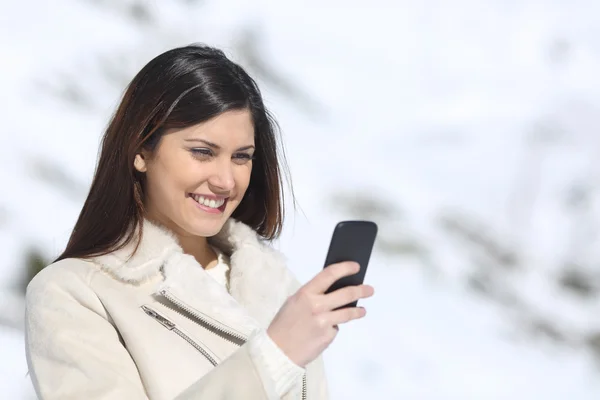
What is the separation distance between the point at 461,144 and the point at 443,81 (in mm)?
609

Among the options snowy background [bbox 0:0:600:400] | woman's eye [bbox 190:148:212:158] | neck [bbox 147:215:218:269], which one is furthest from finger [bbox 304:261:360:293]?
snowy background [bbox 0:0:600:400]

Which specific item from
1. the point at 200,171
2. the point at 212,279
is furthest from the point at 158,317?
the point at 200,171

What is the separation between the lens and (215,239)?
1.95 metres

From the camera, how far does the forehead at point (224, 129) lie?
1.63 meters

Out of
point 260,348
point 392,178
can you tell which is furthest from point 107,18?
point 260,348

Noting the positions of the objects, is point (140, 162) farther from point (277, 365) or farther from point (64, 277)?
point (277, 365)

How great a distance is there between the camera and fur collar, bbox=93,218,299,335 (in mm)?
1613

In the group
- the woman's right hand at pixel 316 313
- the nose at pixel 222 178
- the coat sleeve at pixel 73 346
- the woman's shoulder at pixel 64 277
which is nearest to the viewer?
the woman's right hand at pixel 316 313

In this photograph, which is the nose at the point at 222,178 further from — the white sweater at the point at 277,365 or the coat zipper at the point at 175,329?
the white sweater at the point at 277,365

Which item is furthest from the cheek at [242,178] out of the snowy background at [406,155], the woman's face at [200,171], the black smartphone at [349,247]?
the snowy background at [406,155]

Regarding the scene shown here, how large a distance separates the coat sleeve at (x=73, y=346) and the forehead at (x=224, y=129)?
32 cm

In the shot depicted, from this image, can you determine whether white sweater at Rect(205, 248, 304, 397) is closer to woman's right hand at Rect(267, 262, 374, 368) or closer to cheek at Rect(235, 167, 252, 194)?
woman's right hand at Rect(267, 262, 374, 368)

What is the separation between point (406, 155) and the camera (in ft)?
17.7

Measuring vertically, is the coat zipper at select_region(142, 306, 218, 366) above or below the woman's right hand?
above
